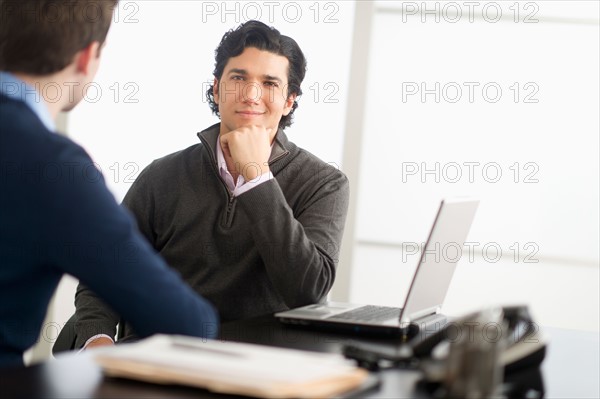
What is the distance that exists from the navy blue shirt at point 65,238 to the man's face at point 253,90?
4.14ft

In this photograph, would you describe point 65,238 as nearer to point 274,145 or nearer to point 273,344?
point 273,344

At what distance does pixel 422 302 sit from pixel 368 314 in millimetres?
137

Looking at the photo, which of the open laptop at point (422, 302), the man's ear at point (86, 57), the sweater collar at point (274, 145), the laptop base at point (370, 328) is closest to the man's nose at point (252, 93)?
the sweater collar at point (274, 145)

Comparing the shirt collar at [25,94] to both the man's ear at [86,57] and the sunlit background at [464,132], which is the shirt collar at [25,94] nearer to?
the man's ear at [86,57]

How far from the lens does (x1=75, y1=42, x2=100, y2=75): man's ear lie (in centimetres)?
171

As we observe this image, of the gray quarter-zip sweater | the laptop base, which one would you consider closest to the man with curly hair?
the gray quarter-zip sweater

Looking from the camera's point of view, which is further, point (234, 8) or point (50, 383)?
point (234, 8)

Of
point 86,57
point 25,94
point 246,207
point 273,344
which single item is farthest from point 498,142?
point 25,94

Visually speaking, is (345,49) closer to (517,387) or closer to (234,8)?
(234,8)

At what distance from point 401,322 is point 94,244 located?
0.77 m

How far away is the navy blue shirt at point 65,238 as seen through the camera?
1.48m

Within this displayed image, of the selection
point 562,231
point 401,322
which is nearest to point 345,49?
point 562,231

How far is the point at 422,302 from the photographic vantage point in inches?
82.7

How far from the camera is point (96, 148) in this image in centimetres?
477
